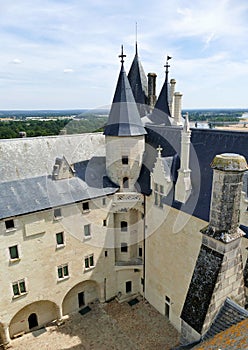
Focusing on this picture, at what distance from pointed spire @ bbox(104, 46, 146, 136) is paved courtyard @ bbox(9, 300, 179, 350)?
54.7ft

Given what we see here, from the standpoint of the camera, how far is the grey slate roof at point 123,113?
74.5 ft

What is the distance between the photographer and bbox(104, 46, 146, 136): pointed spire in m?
22.7

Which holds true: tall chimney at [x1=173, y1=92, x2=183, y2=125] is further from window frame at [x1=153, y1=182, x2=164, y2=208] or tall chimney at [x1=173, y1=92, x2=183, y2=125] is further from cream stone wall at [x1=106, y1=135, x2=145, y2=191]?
window frame at [x1=153, y1=182, x2=164, y2=208]

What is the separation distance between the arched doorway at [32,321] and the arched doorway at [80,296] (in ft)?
8.18

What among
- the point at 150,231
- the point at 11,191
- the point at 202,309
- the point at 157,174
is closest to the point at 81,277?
the point at 150,231

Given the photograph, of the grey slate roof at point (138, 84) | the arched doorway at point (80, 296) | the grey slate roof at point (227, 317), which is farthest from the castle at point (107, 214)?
the grey slate roof at point (227, 317)

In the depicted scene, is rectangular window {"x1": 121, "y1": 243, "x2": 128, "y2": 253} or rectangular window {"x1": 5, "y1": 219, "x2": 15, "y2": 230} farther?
rectangular window {"x1": 121, "y1": 243, "x2": 128, "y2": 253}

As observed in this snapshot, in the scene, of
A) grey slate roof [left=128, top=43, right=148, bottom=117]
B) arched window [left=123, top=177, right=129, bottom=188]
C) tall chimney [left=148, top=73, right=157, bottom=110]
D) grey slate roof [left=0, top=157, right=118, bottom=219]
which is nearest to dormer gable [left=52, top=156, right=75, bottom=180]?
grey slate roof [left=0, top=157, right=118, bottom=219]

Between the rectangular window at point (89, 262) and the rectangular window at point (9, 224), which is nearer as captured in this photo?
the rectangular window at point (9, 224)

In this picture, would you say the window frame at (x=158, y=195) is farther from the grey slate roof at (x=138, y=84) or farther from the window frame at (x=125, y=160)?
the grey slate roof at (x=138, y=84)

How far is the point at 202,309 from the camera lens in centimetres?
873

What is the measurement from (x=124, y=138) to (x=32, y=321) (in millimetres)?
17983

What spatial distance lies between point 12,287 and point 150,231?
12049mm

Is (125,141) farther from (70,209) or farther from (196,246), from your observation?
(196,246)
